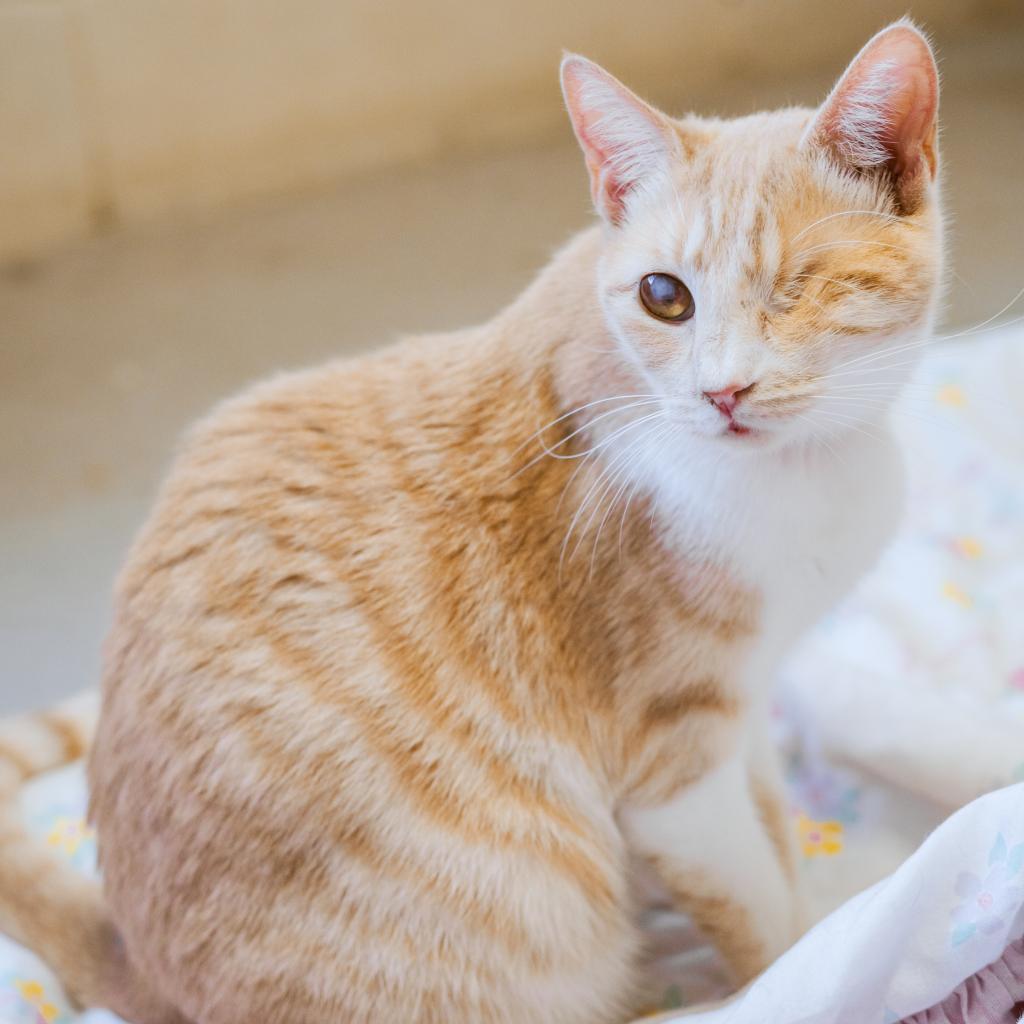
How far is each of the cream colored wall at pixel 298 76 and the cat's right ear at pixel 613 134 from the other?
1813 mm

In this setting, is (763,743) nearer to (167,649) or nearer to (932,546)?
(932,546)

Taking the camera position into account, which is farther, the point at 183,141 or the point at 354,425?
the point at 183,141

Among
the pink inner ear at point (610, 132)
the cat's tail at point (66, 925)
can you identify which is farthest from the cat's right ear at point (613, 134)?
the cat's tail at point (66, 925)

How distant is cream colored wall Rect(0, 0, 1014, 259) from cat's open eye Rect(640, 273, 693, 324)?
1908 mm

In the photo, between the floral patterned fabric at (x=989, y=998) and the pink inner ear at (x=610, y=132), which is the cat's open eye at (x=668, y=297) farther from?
the floral patterned fabric at (x=989, y=998)

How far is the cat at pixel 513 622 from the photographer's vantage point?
111 centimetres

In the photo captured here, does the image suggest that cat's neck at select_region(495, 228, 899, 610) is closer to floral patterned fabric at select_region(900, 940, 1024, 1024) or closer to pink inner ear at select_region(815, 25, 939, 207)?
pink inner ear at select_region(815, 25, 939, 207)

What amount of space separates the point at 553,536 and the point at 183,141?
1919 millimetres

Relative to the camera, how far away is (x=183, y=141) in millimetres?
2773

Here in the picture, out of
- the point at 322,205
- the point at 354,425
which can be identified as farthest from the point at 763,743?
the point at 322,205

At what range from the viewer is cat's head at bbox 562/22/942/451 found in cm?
103

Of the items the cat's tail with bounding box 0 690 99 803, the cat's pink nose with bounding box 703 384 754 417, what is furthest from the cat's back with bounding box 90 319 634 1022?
the cat's tail with bounding box 0 690 99 803

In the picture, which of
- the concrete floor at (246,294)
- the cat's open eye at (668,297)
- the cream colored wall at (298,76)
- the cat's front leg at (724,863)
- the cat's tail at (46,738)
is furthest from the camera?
the cream colored wall at (298,76)

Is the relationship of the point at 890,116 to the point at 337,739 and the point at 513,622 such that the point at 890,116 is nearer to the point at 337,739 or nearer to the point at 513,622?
the point at 513,622
